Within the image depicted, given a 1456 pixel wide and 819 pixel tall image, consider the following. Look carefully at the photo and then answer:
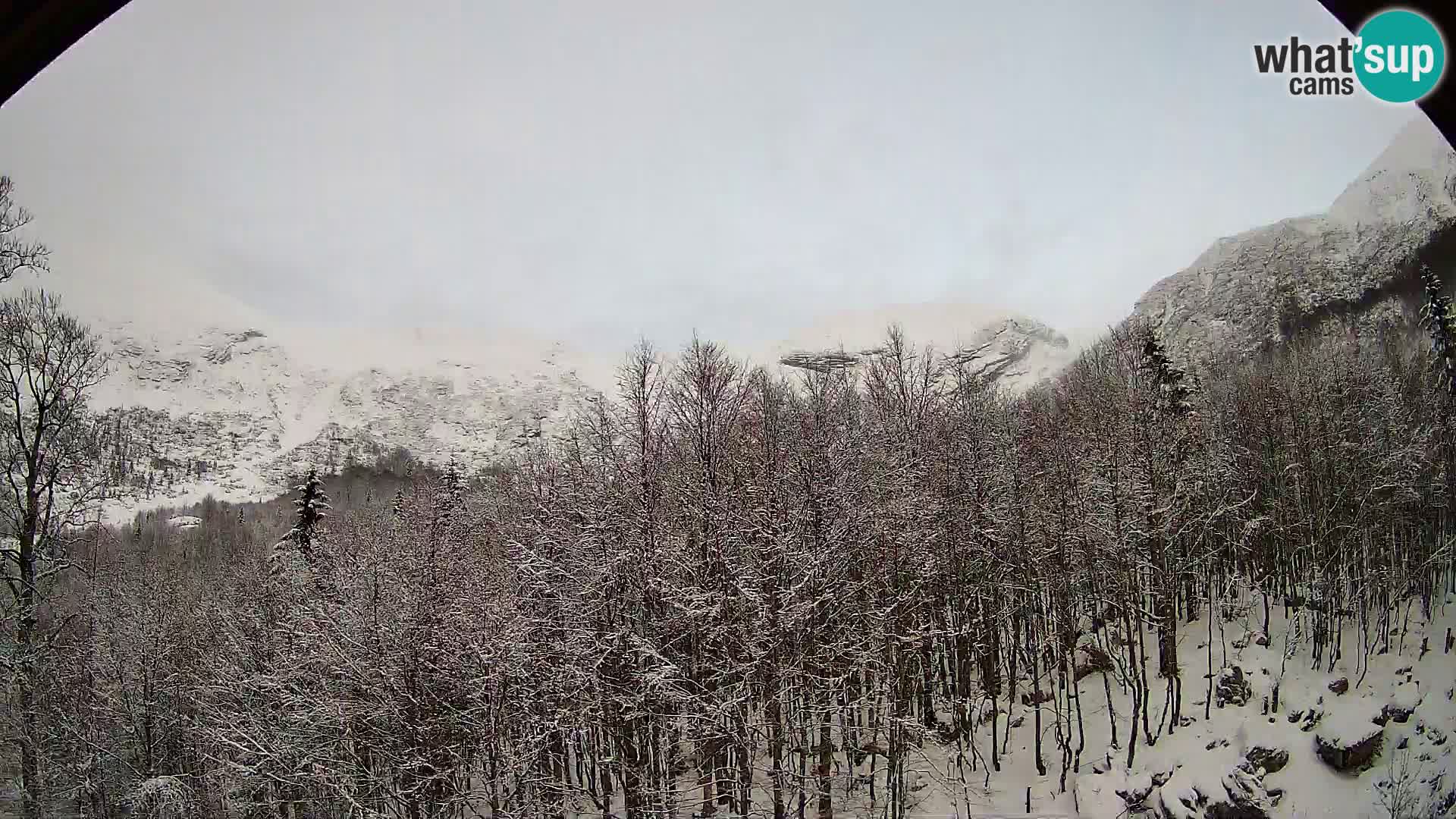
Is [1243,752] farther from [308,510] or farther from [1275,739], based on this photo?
[308,510]

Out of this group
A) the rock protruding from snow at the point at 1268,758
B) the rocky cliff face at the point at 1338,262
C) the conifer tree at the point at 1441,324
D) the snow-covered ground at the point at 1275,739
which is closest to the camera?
the rocky cliff face at the point at 1338,262

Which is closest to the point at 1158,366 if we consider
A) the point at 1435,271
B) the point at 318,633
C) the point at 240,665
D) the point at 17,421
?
the point at 1435,271

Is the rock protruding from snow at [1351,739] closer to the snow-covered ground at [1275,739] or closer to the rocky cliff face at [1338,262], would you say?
the snow-covered ground at [1275,739]

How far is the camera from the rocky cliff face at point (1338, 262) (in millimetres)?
7469

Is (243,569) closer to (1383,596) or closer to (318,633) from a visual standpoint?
(318,633)

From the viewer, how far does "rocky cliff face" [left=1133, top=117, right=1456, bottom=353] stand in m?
7.47

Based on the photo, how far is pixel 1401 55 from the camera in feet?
6.01

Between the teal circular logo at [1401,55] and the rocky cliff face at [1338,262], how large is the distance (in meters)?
0.43

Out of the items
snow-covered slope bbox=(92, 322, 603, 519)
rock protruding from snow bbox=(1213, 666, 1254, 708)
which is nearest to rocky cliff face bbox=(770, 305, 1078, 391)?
snow-covered slope bbox=(92, 322, 603, 519)

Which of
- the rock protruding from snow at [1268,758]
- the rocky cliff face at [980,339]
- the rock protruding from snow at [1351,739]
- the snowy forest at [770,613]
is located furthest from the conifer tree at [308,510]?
the rocky cliff face at [980,339]

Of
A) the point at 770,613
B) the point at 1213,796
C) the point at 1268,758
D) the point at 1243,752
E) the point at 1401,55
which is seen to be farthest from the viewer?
the point at 1243,752

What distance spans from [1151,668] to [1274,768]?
5389 millimetres

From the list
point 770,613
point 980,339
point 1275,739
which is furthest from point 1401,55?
point 980,339

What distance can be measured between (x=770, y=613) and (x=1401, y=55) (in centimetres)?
1439
